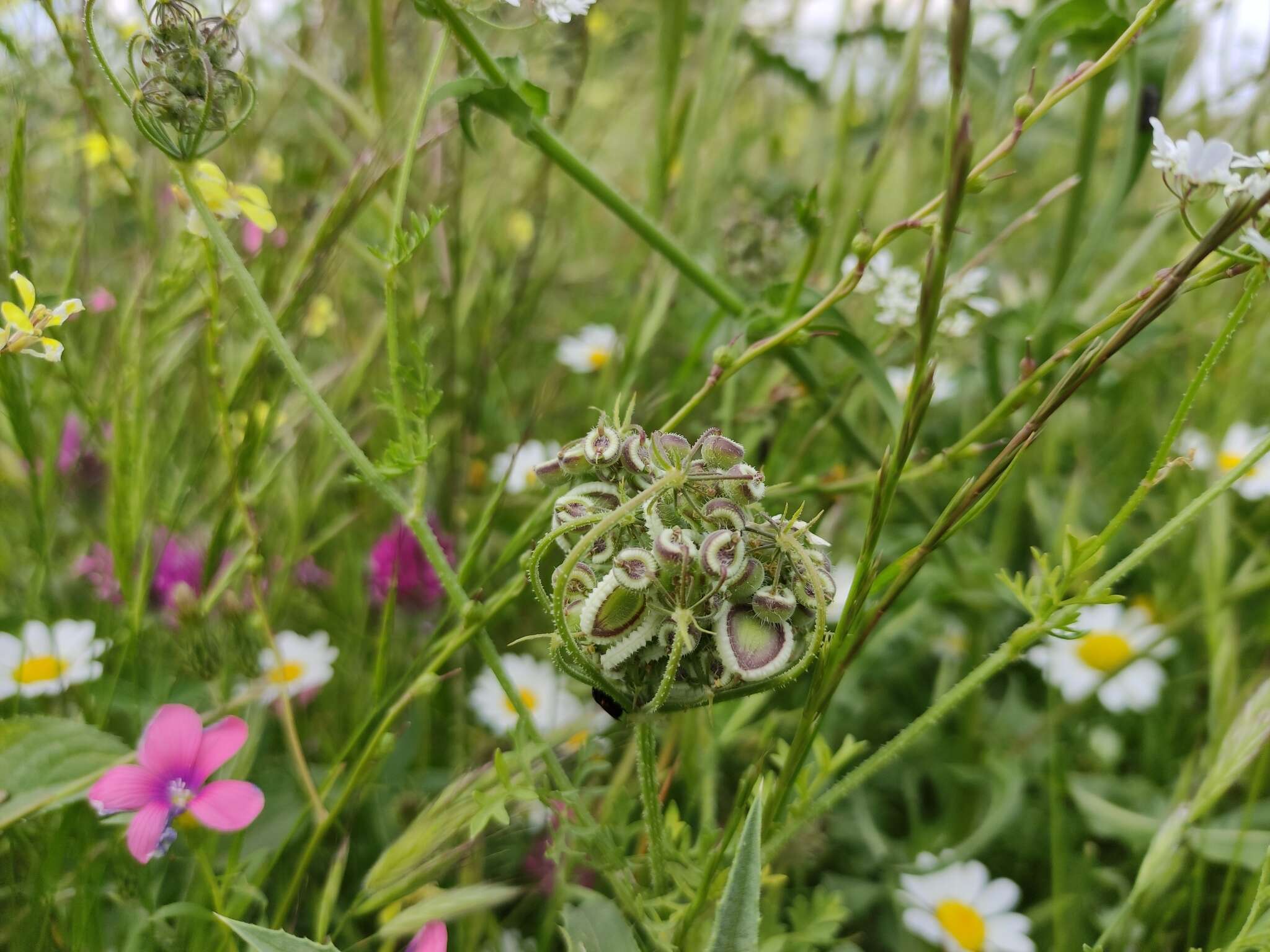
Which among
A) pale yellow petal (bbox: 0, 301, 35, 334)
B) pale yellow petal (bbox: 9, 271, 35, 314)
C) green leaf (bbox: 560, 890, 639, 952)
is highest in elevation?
pale yellow petal (bbox: 9, 271, 35, 314)

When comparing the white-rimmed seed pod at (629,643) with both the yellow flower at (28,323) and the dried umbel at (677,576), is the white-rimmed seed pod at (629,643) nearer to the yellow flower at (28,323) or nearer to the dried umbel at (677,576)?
the dried umbel at (677,576)

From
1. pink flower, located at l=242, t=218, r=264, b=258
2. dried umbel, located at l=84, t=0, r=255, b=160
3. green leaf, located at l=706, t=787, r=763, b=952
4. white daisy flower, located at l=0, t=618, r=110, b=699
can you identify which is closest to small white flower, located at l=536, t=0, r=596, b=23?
dried umbel, located at l=84, t=0, r=255, b=160

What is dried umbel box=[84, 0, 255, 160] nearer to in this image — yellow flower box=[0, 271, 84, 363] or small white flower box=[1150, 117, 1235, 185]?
yellow flower box=[0, 271, 84, 363]

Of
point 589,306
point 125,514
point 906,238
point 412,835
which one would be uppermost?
point 906,238

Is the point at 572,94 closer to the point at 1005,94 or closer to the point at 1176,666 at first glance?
the point at 1005,94

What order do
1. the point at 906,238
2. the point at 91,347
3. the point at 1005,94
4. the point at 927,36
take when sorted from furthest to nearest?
the point at 906,238 < the point at 927,36 < the point at 91,347 < the point at 1005,94

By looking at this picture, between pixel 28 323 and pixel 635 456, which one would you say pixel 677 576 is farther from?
pixel 28 323

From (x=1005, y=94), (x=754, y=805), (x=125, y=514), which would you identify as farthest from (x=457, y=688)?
(x=1005, y=94)
